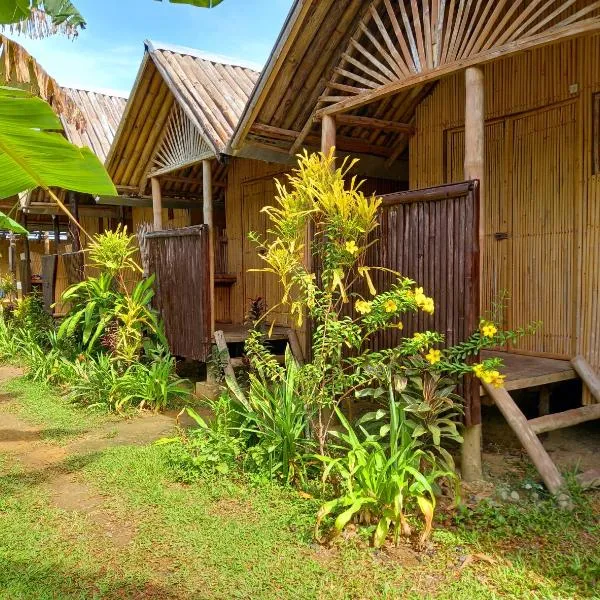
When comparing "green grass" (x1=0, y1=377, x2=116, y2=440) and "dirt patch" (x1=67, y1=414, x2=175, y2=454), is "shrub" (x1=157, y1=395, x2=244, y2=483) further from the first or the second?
"green grass" (x1=0, y1=377, x2=116, y2=440)

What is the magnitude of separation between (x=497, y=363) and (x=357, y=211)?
151cm

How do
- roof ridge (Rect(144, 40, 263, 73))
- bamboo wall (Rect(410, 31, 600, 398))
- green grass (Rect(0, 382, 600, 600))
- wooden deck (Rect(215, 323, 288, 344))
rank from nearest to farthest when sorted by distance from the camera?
green grass (Rect(0, 382, 600, 600)), bamboo wall (Rect(410, 31, 600, 398)), wooden deck (Rect(215, 323, 288, 344)), roof ridge (Rect(144, 40, 263, 73))

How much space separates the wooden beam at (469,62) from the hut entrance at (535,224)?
1515 millimetres

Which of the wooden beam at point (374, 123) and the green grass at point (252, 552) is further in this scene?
the wooden beam at point (374, 123)

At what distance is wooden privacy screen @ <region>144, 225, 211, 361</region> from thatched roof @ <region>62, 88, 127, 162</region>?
11.7 ft

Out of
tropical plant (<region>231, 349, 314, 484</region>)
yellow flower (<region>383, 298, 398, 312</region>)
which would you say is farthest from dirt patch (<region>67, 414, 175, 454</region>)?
yellow flower (<region>383, 298, 398, 312</region>)

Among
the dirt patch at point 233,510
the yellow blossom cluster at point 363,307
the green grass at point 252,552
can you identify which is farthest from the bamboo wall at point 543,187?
the dirt patch at point 233,510

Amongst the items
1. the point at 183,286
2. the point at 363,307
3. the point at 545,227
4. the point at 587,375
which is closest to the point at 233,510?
the point at 363,307

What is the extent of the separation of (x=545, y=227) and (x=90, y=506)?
4.78m

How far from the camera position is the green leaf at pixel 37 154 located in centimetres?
234

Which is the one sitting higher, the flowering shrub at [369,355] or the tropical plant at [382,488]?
the flowering shrub at [369,355]

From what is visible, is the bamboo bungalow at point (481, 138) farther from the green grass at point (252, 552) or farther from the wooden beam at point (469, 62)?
the green grass at point (252, 552)

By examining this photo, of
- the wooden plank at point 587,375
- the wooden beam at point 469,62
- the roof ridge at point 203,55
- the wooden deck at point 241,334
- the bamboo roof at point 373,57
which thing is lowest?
the wooden plank at point 587,375

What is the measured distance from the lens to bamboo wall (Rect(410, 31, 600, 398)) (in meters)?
5.24
